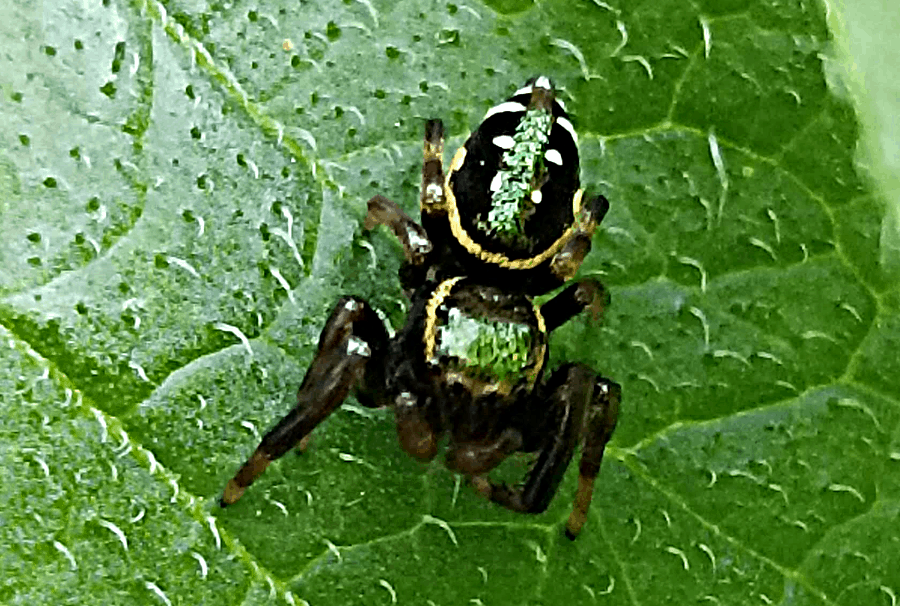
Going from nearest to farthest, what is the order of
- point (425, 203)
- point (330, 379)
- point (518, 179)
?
point (330, 379) → point (518, 179) → point (425, 203)

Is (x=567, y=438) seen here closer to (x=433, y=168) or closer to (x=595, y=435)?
(x=595, y=435)

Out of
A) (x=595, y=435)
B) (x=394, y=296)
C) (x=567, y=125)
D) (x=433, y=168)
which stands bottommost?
(x=595, y=435)

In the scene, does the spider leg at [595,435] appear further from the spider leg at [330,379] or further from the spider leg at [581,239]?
the spider leg at [330,379]

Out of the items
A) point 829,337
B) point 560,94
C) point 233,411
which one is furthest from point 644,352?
point 233,411

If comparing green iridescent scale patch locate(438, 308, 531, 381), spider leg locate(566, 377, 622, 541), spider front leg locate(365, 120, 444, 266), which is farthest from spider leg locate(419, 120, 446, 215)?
spider leg locate(566, 377, 622, 541)

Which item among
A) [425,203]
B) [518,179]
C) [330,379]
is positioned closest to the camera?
[330,379]

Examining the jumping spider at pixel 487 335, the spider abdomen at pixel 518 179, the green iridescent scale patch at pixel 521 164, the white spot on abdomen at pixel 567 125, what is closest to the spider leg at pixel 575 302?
the jumping spider at pixel 487 335

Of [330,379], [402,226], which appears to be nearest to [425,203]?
[402,226]
